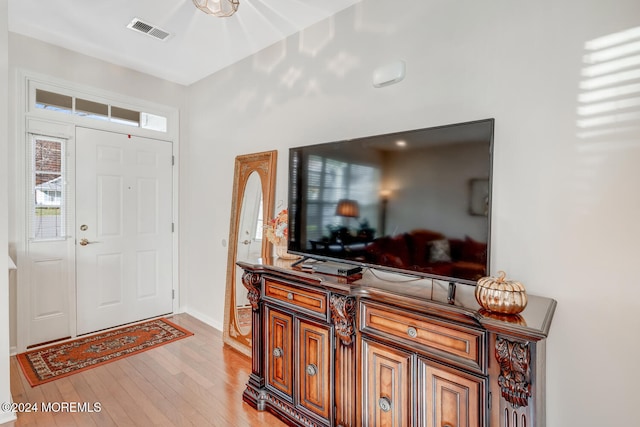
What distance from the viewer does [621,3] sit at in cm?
139

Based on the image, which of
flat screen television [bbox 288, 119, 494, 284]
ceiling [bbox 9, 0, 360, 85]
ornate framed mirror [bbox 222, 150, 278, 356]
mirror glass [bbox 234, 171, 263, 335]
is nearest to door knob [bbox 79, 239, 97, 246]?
ornate framed mirror [bbox 222, 150, 278, 356]

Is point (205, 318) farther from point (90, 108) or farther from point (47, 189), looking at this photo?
point (90, 108)

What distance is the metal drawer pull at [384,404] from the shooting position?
160 cm

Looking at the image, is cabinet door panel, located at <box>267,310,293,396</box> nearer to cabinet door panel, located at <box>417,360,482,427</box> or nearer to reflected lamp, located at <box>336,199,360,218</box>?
reflected lamp, located at <box>336,199,360,218</box>

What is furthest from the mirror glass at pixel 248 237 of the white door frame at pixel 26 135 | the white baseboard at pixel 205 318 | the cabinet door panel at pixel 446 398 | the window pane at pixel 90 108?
the cabinet door panel at pixel 446 398

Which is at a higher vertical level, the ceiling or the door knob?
the ceiling

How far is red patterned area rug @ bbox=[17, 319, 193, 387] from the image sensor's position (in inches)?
105

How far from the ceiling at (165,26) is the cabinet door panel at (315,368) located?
90.8 inches

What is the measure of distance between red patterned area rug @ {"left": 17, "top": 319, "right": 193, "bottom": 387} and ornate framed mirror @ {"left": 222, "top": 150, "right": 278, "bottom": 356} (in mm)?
668

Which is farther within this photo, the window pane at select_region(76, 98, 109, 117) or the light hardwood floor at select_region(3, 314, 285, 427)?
the window pane at select_region(76, 98, 109, 117)

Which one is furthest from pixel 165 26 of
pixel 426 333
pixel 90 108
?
pixel 426 333

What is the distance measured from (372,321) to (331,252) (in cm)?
56

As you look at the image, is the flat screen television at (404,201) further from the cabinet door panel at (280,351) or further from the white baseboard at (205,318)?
the white baseboard at (205,318)

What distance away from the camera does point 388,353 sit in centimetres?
160
